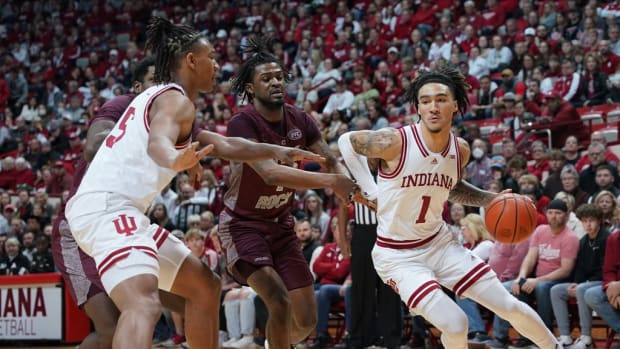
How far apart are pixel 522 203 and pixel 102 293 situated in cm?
273

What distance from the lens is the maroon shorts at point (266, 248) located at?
6520 millimetres

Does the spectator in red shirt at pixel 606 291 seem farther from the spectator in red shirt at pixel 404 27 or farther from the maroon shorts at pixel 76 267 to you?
the spectator in red shirt at pixel 404 27

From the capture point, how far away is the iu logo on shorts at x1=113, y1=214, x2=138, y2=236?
454cm

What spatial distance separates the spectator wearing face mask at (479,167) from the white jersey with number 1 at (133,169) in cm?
777

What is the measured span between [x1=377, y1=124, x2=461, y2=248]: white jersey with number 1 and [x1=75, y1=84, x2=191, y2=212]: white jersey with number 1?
1824mm

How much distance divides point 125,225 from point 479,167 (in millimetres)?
8175

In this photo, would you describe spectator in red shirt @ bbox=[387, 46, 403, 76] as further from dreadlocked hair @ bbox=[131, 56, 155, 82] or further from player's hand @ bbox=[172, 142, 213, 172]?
player's hand @ bbox=[172, 142, 213, 172]

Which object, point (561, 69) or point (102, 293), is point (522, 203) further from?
point (561, 69)

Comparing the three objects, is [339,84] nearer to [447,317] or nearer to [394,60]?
[394,60]

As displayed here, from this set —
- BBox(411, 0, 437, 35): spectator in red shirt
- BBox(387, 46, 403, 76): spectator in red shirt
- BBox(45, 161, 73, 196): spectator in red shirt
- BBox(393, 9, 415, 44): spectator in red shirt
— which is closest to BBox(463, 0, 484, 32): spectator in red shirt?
BBox(411, 0, 437, 35): spectator in red shirt

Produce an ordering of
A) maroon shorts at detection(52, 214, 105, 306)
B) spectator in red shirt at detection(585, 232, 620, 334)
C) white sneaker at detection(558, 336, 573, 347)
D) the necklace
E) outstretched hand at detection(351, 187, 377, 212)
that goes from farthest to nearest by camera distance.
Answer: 1. the necklace
2. white sneaker at detection(558, 336, 573, 347)
3. spectator in red shirt at detection(585, 232, 620, 334)
4. outstretched hand at detection(351, 187, 377, 212)
5. maroon shorts at detection(52, 214, 105, 306)

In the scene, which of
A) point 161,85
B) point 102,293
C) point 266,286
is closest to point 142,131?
point 161,85

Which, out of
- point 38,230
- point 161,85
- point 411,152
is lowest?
point 38,230

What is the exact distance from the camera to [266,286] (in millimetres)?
6379
